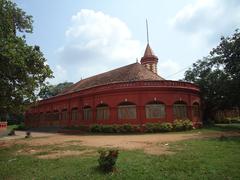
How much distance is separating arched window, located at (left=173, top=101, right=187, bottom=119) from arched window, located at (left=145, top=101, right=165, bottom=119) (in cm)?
139

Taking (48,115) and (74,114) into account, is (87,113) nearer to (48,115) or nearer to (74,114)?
(74,114)

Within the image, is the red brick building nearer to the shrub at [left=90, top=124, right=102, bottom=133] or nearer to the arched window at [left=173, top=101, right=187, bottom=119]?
the arched window at [left=173, top=101, right=187, bottom=119]

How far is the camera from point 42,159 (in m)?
10.7

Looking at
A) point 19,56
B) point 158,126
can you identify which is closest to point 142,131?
point 158,126

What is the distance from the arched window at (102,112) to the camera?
25.5m

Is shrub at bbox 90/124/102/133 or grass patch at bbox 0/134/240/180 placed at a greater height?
shrub at bbox 90/124/102/133

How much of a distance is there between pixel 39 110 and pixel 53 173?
116 ft

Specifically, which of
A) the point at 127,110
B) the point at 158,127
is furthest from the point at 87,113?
the point at 158,127

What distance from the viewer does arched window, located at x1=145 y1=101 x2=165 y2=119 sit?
23.8 meters

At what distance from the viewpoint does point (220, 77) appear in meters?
28.3

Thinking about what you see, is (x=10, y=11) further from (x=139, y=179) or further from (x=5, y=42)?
(x=139, y=179)

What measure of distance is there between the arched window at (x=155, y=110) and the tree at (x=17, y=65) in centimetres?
1082

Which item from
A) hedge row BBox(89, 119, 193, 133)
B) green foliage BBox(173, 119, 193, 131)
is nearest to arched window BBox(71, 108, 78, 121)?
hedge row BBox(89, 119, 193, 133)

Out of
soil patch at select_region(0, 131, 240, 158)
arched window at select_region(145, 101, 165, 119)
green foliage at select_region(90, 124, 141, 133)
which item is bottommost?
soil patch at select_region(0, 131, 240, 158)
